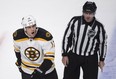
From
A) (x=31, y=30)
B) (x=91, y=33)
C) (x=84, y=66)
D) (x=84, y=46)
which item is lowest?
(x=84, y=66)

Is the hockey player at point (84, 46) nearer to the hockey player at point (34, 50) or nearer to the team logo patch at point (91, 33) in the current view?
the team logo patch at point (91, 33)

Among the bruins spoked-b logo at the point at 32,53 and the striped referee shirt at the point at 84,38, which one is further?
the striped referee shirt at the point at 84,38

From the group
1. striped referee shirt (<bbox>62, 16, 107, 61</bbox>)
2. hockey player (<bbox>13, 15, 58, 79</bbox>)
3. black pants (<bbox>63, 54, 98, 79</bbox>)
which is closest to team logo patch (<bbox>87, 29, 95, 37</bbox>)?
striped referee shirt (<bbox>62, 16, 107, 61</bbox>)

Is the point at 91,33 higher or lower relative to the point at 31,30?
lower

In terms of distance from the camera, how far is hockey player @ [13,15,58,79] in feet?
9.43

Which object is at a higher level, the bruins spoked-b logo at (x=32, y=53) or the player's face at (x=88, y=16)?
the player's face at (x=88, y=16)

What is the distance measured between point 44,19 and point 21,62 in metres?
1.02

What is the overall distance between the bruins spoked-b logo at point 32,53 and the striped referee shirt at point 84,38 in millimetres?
345

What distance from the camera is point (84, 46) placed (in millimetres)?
3209

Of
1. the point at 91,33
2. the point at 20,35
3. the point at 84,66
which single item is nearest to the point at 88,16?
the point at 91,33

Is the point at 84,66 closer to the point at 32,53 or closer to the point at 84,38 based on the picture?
the point at 84,38

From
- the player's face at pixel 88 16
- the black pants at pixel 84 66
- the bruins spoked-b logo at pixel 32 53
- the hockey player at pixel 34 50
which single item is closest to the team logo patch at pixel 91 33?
the player's face at pixel 88 16

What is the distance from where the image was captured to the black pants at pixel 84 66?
3.21 metres

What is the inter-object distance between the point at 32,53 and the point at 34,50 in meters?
0.03
